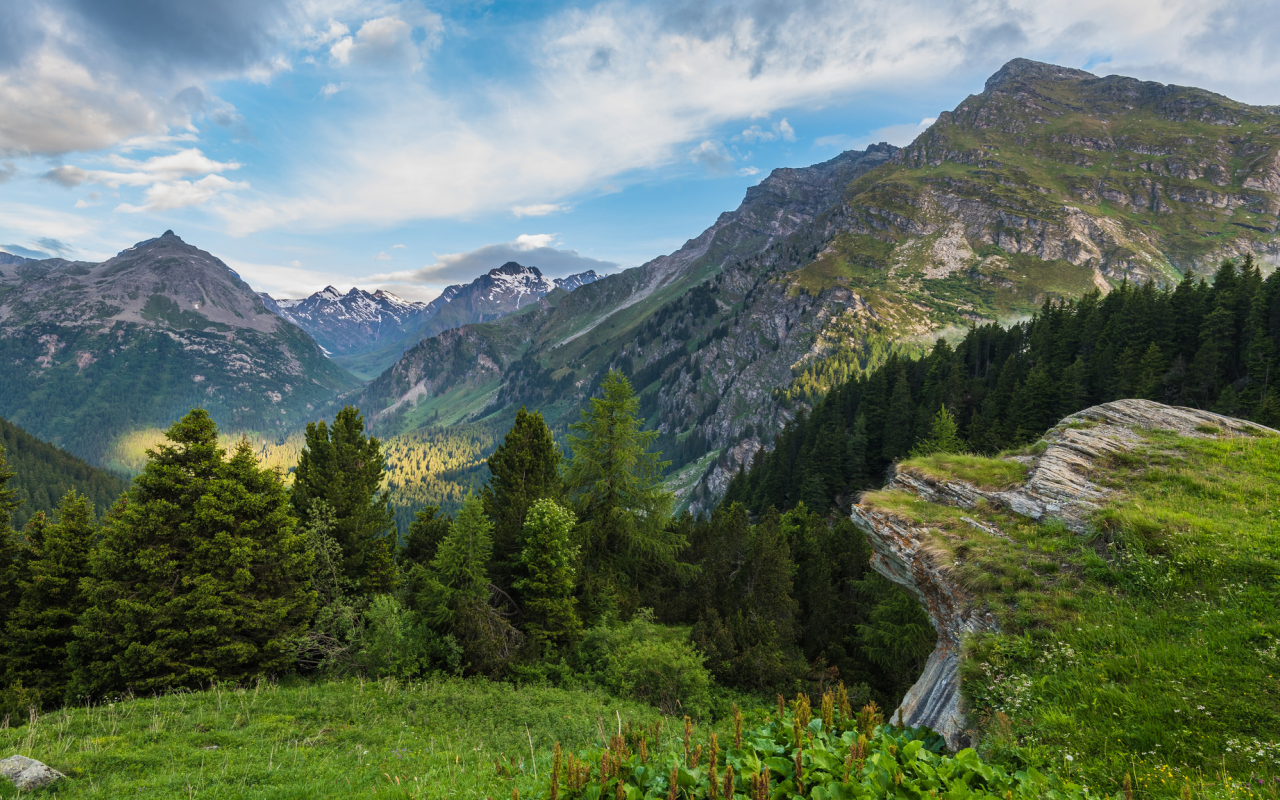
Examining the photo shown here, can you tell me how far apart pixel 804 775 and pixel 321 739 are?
17522 millimetres

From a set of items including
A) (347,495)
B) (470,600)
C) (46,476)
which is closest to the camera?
(470,600)

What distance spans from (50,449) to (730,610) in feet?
862

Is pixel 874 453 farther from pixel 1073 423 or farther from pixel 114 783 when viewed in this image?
pixel 114 783

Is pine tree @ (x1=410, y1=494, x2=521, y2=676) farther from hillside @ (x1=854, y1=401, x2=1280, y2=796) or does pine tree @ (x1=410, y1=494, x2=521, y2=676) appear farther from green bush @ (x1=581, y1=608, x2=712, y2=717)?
hillside @ (x1=854, y1=401, x2=1280, y2=796)

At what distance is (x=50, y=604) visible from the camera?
25.9 meters

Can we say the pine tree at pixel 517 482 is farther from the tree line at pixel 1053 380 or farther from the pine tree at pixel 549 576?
the tree line at pixel 1053 380

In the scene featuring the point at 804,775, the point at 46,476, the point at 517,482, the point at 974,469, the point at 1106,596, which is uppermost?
the point at 974,469

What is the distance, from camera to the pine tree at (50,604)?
2412 cm

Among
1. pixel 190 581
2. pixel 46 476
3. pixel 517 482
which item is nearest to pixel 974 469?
pixel 517 482

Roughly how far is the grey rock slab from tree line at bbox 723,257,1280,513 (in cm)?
5009

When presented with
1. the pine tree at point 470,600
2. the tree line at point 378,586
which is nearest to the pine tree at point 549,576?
the tree line at point 378,586

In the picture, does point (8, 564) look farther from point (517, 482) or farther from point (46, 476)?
point (46, 476)

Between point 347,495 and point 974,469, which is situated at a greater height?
point 974,469

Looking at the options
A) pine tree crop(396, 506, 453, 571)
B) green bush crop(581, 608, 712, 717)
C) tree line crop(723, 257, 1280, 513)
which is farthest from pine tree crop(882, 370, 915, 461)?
pine tree crop(396, 506, 453, 571)
